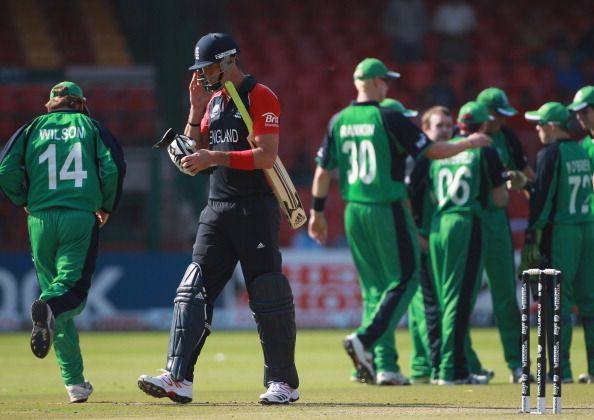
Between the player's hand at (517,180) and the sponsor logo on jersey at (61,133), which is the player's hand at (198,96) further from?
the player's hand at (517,180)

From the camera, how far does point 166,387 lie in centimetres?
855

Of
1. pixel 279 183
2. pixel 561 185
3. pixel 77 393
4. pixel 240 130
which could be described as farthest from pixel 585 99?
pixel 77 393

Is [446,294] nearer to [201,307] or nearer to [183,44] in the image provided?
[201,307]

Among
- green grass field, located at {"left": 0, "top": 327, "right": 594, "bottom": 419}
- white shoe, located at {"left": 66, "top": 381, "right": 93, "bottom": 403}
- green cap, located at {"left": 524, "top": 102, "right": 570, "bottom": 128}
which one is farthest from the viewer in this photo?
green cap, located at {"left": 524, "top": 102, "right": 570, "bottom": 128}

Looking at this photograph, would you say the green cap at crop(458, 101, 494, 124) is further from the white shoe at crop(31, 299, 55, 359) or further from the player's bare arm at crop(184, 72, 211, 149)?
the white shoe at crop(31, 299, 55, 359)

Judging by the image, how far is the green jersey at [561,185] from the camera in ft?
36.5

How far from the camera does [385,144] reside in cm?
1116

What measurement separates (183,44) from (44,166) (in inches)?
673

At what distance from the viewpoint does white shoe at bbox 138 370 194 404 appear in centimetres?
840

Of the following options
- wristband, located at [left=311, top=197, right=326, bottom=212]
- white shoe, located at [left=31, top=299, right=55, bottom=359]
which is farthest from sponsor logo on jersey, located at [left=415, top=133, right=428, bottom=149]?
white shoe, located at [left=31, top=299, right=55, bottom=359]

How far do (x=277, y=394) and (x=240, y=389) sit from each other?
2.20 metres

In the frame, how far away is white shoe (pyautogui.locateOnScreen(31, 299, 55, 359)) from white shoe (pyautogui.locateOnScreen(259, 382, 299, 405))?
4.70 ft

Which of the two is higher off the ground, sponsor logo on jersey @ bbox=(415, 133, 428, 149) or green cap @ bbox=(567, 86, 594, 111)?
green cap @ bbox=(567, 86, 594, 111)

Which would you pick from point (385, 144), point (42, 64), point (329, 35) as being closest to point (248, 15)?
point (329, 35)
